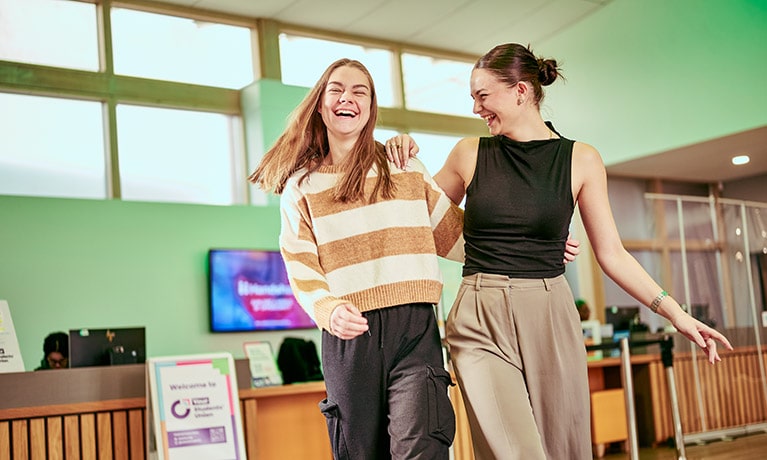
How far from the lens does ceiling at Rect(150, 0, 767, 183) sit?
840 cm

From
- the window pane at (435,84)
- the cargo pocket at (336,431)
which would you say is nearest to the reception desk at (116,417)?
the cargo pocket at (336,431)

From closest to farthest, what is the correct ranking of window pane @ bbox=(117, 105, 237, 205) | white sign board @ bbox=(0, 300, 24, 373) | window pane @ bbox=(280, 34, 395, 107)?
white sign board @ bbox=(0, 300, 24, 373)
window pane @ bbox=(117, 105, 237, 205)
window pane @ bbox=(280, 34, 395, 107)

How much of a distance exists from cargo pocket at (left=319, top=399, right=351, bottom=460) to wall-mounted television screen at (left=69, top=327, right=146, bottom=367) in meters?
2.57

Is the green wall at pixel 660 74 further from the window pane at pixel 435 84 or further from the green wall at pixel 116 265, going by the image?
the green wall at pixel 116 265

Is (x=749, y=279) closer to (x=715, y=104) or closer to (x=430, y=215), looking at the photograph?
(x=715, y=104)

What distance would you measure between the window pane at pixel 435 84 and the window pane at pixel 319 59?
22 centimetres

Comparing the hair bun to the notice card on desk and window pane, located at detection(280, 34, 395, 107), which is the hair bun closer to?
the notice card on desk

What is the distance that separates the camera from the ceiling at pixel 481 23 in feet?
27.6

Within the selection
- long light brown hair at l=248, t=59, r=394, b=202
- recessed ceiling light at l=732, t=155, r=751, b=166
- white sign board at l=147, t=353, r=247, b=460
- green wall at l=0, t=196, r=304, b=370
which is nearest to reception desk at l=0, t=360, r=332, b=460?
white sign board at l=147, t=353, r=247, b=460

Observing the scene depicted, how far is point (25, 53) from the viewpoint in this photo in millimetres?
7590

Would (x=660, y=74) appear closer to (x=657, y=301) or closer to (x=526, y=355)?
(x=657, y=301)

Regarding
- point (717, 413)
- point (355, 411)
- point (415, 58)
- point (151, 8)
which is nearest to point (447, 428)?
point (355, 411)

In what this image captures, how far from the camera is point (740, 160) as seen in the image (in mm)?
8781

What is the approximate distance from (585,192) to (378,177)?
1.64 feet
